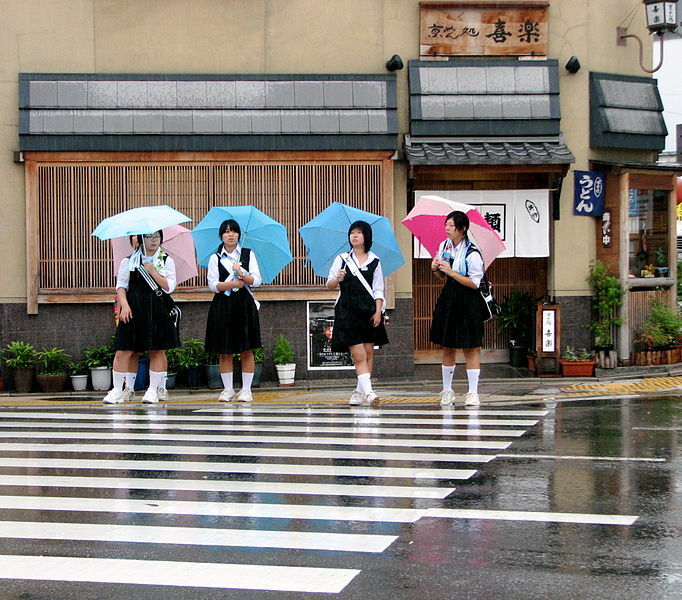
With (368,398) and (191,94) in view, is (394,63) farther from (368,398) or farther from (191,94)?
(368,398)

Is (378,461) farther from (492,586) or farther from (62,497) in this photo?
(492,586)

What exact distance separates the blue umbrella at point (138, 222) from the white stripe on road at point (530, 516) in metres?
5.97

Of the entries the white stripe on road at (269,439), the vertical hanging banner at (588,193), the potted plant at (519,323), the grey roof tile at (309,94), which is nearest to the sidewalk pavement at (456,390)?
the potted plant at (519,323)

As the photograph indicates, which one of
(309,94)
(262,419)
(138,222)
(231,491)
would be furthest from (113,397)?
(309,94)

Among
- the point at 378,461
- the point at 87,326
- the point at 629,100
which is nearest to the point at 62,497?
the point at 378,461

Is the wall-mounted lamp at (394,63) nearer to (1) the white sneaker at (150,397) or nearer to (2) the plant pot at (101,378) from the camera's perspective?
(2) the plant pot at (101,378)

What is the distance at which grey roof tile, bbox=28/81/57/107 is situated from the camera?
15.7 m

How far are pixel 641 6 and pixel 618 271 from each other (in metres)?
4.36

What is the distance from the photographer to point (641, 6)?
16688 mm

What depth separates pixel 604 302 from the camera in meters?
16.2

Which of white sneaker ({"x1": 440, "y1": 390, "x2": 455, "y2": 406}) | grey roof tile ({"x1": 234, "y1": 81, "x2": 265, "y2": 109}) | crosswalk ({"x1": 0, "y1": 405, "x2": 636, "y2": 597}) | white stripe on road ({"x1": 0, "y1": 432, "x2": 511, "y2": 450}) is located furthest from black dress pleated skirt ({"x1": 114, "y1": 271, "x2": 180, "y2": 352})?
grey roof tile ({"x1": 234, "y1": 81, "x2": 265, "y2": 109})

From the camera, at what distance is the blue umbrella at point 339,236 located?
12180 mm

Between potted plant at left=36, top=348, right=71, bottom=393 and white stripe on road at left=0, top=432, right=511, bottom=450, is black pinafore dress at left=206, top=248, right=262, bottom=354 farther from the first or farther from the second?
potted plant at left=36, top=348, right=71, bottom=393

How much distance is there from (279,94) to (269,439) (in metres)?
8.03
